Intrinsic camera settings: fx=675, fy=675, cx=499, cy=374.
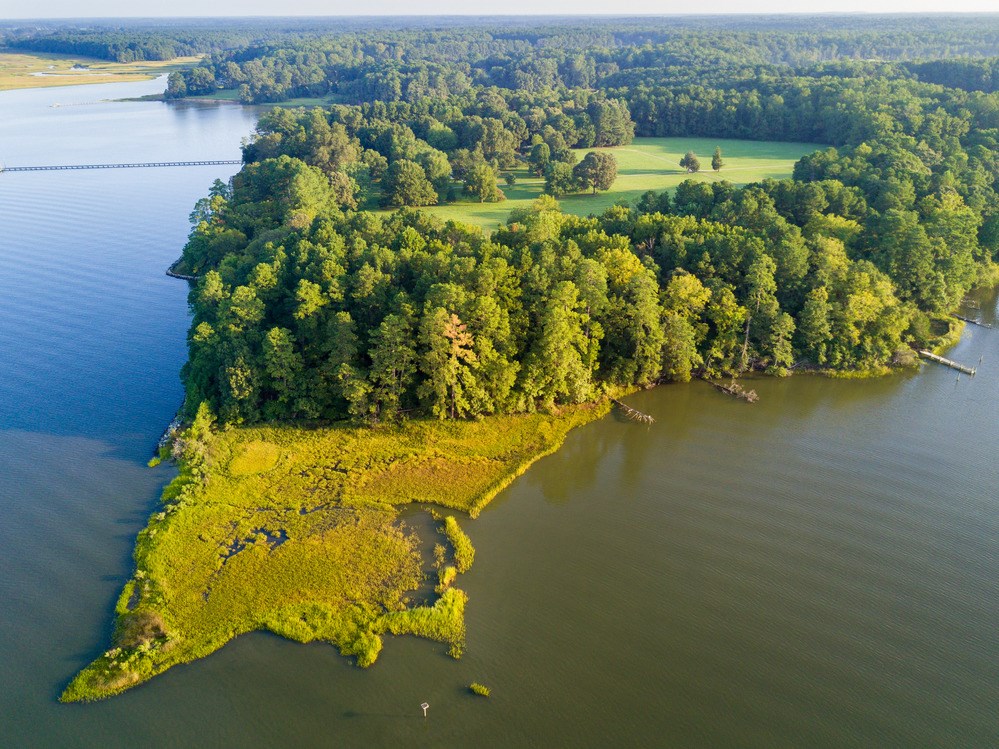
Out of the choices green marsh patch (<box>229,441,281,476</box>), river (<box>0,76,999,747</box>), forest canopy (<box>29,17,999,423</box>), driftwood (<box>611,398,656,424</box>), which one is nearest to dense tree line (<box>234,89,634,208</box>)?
forest canopy (<box>29,17,999,423</box>)

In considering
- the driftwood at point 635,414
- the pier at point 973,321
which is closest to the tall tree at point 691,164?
the pier at point 973,321

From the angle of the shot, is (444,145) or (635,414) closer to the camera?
(635,414)

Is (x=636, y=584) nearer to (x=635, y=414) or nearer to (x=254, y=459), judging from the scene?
(x=635, y=414)

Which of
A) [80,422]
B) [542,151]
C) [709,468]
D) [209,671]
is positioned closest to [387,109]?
[542,151]

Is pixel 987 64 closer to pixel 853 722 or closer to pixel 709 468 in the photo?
pixel 709 468

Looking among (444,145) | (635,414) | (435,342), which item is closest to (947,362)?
(635,414)

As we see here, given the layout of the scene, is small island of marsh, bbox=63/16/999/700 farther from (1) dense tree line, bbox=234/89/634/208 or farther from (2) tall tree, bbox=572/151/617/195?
(2) tall tree, bbox=572/151/617/195
